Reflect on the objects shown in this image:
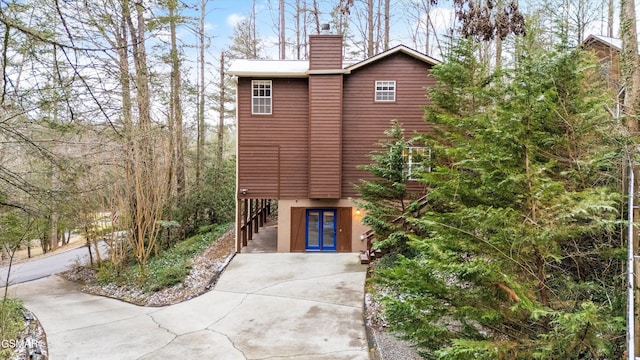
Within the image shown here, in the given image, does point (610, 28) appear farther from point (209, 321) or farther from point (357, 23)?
point (209, 321)

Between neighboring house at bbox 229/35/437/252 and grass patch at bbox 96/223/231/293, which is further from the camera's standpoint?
neighboring house at bbox 229/35/437/252

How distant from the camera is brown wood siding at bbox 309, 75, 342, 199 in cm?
1277

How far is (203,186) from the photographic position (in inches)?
629

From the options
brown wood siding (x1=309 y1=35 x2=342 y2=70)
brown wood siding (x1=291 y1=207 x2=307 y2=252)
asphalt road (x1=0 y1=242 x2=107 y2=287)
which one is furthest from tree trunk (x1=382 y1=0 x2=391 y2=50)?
asphalt road (x1=0 y1=242 x2=107 y2=287)

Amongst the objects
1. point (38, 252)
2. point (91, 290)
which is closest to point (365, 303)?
point (91, 290)

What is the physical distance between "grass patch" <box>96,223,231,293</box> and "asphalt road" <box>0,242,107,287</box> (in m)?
2.30

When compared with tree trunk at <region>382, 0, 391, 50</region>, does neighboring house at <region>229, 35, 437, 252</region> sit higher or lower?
lower

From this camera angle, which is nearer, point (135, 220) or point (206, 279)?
point (206, 279)

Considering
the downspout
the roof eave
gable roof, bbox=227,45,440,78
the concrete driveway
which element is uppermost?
gable roof, bbox=227,45,440,78

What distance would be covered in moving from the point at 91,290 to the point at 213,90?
36.6 feet

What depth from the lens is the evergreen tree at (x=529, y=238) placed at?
348 cm

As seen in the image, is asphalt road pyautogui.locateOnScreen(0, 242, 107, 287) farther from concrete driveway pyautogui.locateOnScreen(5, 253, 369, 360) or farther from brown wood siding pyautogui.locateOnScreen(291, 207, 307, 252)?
brown wood siding pyautogui.locateOnScreen(291, 207, 307, 252)

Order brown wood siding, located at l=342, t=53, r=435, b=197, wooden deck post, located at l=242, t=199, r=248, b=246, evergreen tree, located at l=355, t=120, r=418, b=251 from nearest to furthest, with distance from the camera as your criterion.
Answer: evergreen tree, located at l=355, t=120, r=418, b=251 < brown wood siding, located at l=342, t=53, r=435, b=197 < wooden deck post, located at l=242, t=199, r=248, b=246

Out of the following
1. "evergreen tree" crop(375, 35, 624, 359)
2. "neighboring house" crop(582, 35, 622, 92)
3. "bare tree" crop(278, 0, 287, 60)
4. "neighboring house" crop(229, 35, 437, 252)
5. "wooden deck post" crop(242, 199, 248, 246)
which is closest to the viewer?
"evergreen tree" crop(375, 35, 624, 359)
